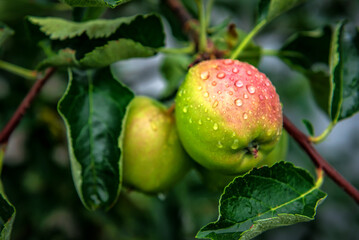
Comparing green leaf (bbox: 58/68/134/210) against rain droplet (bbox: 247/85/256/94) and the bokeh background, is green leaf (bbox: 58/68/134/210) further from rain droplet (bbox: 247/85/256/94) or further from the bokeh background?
the bokeh background

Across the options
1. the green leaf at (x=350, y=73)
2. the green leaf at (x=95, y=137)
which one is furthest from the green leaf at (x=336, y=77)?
the green leaf at (x=95, y=137)

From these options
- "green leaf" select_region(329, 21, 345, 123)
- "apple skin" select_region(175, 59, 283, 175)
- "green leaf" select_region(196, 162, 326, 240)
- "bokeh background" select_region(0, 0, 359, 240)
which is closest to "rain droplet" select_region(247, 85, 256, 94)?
"apple skin" select_region(175, 59, 283, 175)

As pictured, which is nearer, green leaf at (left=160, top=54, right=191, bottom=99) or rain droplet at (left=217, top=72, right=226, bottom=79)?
rain droplet at (left=217, top=72, right=226, bottom=79)

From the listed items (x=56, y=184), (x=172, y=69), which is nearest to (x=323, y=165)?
(x=172, y=69)

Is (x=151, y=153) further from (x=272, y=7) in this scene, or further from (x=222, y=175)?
(x=272, y=7)

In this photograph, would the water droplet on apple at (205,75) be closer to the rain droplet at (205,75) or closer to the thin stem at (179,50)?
the rain droplet at (205,75)

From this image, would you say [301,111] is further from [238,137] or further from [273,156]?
[238,137]
